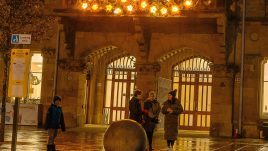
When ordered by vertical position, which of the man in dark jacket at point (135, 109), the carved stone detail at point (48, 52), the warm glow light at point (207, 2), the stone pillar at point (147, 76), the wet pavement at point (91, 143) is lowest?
the wet pavement at point (91, 143)

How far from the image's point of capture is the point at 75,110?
91.6 ft

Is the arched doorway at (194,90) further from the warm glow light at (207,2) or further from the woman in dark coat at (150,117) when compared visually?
the woman in dark coat at (150,117)

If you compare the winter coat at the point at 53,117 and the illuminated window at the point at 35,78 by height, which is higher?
the illuminated window at the point at 35,78

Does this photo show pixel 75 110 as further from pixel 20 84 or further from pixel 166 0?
pixel 20 84

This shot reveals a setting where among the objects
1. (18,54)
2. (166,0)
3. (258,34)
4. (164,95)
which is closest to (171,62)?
(164,95)

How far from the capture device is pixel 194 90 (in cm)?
3022

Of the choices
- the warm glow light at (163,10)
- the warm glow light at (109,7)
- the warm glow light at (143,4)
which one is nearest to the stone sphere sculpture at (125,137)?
the warm glow light at (143,4)

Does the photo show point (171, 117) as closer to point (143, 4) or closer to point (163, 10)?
point (163, 10)

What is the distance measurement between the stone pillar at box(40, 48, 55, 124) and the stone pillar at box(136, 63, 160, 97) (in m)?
4.11

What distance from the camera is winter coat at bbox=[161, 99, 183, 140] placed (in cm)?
1695

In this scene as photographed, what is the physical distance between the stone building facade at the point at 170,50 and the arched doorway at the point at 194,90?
657mm

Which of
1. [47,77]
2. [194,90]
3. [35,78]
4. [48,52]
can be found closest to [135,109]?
[47,77]

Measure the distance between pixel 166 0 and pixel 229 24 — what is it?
1005 cm

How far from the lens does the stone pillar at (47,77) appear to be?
2836 cm
